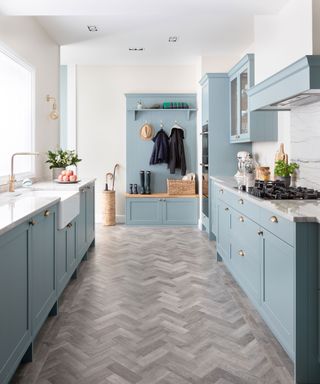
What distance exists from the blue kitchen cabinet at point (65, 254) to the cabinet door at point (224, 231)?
145cm

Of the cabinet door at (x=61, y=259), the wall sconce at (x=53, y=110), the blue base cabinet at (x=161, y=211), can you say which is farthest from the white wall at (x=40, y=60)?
the blue base cabinet at (x=161, y=211)

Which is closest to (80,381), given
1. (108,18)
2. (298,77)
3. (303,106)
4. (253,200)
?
(253,200)

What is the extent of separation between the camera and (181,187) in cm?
668

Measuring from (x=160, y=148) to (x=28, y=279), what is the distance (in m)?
4.83

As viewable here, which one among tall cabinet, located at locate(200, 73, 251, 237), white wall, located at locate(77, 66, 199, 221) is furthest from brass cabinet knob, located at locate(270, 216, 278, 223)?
white wall, located at locate(77, 66, 199, 221)

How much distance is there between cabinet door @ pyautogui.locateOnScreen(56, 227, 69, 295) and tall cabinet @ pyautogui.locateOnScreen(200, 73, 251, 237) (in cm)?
264

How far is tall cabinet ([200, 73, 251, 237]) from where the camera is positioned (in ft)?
18.0

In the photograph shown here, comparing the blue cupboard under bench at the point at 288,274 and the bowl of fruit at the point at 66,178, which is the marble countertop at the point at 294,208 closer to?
the blue cupboard under bench at the point at 288,274

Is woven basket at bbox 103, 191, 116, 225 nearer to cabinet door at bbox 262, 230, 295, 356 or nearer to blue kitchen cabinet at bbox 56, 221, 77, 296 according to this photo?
blue kitchen cabinet at bbox 56, 221, 77, 296

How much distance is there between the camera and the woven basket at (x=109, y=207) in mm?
6707

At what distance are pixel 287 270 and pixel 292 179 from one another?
1546 millimetres

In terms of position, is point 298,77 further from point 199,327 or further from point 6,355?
point 6,355

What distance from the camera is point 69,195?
3350mm

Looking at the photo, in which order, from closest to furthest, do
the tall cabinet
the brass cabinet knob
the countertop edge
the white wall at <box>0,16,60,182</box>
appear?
the countertop edge → the brass cabinet knob → the white wall at <box>0,16,60,182</box> → the tall cabinet
